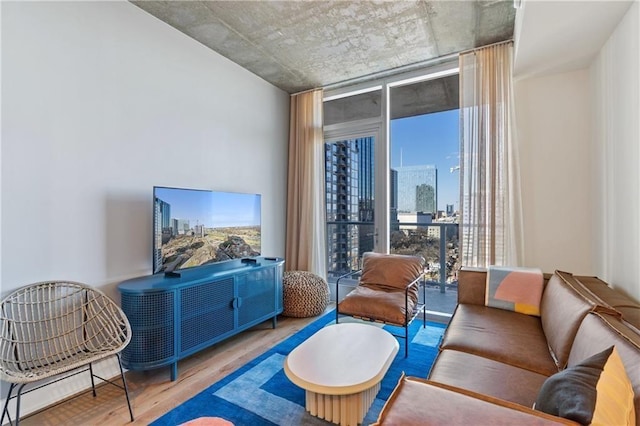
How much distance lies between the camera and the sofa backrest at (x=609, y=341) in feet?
3.14

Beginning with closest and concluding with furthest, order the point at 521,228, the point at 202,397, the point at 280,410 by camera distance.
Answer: the point at 280,410 < the point at 202,397 < the point at 521,228

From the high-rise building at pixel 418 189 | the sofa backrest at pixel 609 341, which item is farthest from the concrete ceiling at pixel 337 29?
the sofa backrest at pixel 609 341

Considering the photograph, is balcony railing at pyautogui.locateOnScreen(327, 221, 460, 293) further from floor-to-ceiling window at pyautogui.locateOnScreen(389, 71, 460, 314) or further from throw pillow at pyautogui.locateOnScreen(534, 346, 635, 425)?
throw pillow at pyautogui.locateOnScreen(534, 346, 635, 425)

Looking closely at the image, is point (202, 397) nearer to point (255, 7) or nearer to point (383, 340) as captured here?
point (383, 340)

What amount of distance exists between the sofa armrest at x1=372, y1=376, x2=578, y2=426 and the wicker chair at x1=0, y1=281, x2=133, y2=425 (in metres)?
1.79

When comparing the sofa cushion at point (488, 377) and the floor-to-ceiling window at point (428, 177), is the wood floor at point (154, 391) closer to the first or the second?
the sofa cushion at point (488, 377)

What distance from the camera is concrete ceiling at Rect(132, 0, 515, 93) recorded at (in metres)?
2.55

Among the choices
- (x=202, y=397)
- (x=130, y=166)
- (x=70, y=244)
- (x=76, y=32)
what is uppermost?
(x=76, y=32)

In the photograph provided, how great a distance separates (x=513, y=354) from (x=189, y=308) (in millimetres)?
2239

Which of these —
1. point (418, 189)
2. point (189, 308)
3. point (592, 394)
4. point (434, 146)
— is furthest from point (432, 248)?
point (592, 394)

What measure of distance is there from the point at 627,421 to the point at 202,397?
7.09 feet

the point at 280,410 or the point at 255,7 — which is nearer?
the point at 280,410

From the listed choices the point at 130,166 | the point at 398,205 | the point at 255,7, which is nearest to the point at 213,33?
the point at 255,7

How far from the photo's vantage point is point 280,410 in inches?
75.2
